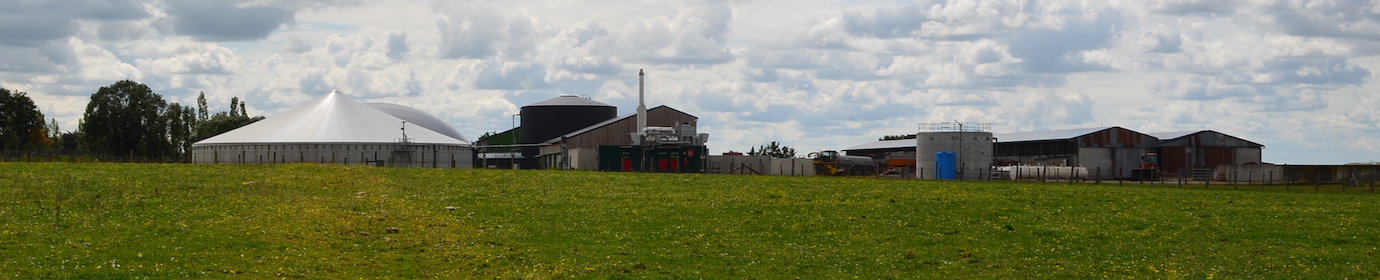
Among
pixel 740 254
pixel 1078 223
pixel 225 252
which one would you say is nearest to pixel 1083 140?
pixel 1078 223

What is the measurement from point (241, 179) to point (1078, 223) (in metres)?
30.4

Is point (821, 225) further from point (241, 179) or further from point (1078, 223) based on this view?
point (241, 179)

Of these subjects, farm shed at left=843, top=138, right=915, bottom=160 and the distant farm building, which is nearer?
the distant farm building

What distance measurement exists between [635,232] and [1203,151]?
8570 cm

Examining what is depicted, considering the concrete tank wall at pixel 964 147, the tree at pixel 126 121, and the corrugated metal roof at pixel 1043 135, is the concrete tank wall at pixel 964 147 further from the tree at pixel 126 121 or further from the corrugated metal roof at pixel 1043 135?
the tree at pixel 126 121

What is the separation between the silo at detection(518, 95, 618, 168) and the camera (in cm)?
13275

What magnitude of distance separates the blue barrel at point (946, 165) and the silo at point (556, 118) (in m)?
51.9

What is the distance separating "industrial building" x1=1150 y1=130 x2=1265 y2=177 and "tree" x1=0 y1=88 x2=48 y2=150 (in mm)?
98330

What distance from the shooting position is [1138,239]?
32.7 m

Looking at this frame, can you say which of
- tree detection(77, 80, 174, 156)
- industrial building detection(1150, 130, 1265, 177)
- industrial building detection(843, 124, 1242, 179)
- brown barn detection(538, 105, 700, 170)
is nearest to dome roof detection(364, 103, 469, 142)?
tree detection(77, 80, 174, 156)

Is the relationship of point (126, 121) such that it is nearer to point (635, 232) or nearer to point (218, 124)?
point (218, 124)

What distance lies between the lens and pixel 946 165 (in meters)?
88.9

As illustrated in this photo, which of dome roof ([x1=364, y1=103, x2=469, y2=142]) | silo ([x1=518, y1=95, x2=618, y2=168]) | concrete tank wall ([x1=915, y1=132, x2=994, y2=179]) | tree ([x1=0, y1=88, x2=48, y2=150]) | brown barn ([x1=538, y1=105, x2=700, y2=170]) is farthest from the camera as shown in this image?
dome roof ([x1=364, y1=103, x2=469, y2=142])

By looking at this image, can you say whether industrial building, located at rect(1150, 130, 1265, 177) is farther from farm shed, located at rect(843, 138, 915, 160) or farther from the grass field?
the grass field
